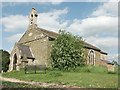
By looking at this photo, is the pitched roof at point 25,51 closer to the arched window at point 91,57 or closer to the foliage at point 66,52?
the foliage at point 66,52

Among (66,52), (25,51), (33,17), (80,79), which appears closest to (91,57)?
(66,52)

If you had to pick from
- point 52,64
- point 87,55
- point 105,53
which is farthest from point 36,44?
point 105,53

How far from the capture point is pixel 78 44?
1689 inches

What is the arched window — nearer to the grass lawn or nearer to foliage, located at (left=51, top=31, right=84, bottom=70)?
foliage, located at (left=51, top=31, right=84, bottom=70)

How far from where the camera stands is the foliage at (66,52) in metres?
40.5

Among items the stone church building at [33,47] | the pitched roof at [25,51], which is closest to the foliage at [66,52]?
the stone church building at [33,47]

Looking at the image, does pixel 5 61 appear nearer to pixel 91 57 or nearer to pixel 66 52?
pixel 66 52

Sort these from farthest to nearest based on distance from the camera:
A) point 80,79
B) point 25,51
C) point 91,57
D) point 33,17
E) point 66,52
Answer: point 91,57
point 33,17
point 25,51
point 66,52
point 80,79

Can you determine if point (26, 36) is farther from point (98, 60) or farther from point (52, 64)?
point (98, 60)

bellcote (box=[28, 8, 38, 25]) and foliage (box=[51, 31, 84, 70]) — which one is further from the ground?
bellcote (box=[28, 8, 38, 25])

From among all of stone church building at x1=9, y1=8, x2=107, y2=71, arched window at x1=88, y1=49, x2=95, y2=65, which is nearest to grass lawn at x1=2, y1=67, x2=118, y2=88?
stone church building at x1=9, y1=8, x2=107, y2=71

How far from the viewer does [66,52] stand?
41.0 m

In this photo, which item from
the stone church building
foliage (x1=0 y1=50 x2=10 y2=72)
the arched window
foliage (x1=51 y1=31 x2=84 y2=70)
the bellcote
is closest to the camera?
foliage (x1=51 y1=31 x2=84 y2=70)

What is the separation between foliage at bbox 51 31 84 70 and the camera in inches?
1594
